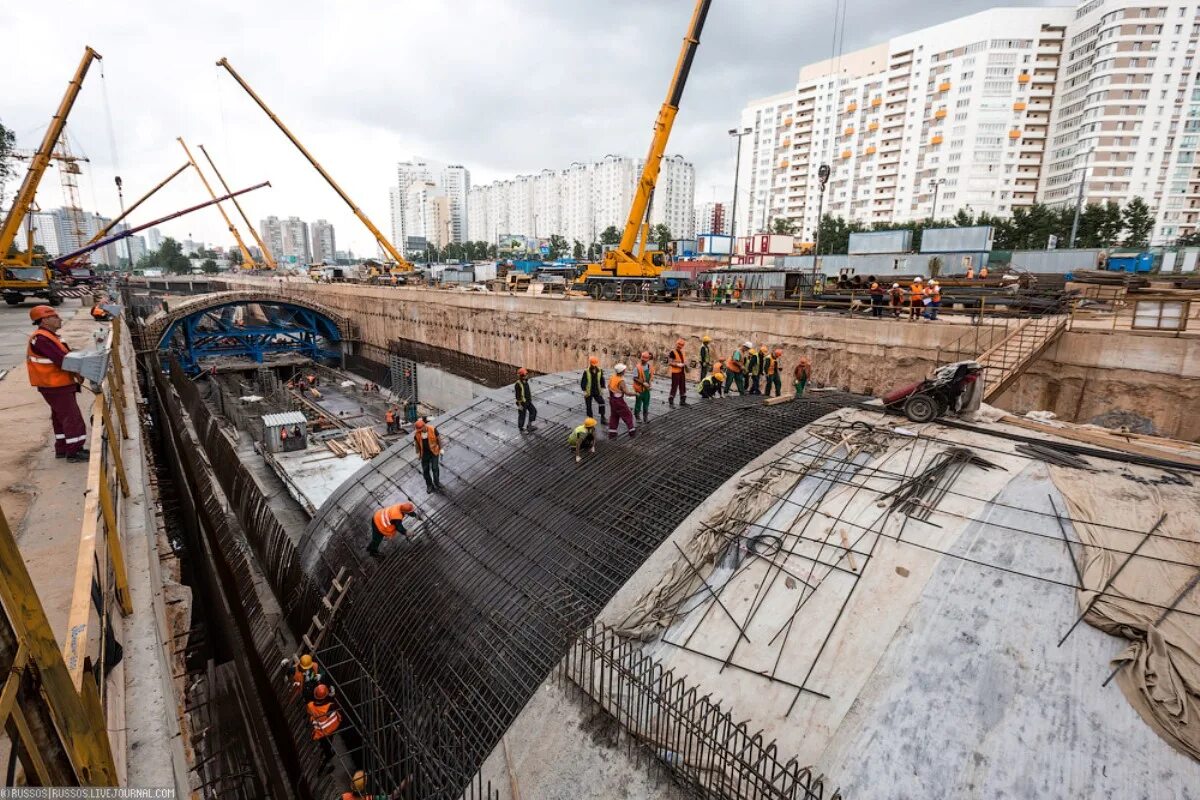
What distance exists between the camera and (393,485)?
35.7 feet

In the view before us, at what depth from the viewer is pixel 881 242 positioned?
4116 cm

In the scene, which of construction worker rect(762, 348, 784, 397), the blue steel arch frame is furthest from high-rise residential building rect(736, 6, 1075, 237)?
construction worker rect(762, 348, 784, 397)

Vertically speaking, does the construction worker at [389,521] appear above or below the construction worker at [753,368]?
below

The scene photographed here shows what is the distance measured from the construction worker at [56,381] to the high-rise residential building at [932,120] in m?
91.8

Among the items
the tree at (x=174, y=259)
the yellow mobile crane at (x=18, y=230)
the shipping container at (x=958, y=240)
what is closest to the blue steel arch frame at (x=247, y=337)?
the yellow mobile crane at (x=18, y=230)

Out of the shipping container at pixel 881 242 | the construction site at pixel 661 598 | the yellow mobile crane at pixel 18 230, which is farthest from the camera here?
the shipping container at pixel 881 242

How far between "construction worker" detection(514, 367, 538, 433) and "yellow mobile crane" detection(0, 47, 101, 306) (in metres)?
32.5

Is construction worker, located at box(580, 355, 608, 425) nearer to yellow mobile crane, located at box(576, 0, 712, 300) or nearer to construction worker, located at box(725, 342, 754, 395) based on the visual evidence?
construction worker, located at box(725, 342, 754, 395)

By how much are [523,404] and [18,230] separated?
1449 inches

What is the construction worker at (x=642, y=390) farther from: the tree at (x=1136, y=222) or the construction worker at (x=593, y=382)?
the tree at (x=1136, y=222)

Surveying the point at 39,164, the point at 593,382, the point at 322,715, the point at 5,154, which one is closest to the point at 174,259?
the point at 5,154

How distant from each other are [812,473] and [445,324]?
100 feet

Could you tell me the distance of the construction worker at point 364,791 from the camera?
20.9 ft

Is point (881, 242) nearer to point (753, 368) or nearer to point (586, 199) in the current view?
point (753, 368)
